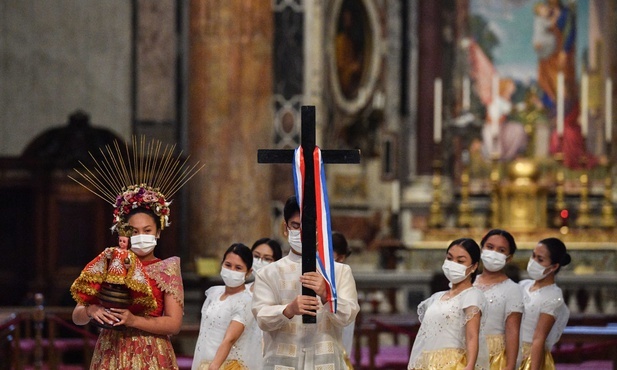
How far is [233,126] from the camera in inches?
634

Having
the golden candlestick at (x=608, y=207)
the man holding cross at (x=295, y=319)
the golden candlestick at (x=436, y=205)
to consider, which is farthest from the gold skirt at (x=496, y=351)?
the golden candlestick at (x=608, y=207)

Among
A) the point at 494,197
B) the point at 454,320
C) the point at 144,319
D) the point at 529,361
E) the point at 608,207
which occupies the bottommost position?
the point at 529,361

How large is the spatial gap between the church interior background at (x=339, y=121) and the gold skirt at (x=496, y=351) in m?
7.16

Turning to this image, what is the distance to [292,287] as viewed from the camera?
6590mm

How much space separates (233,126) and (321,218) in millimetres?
9751

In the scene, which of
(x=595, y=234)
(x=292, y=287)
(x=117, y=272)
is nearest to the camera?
(x=117, y=272)

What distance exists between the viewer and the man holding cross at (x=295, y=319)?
651cm

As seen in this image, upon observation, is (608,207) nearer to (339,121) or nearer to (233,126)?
(339,121)

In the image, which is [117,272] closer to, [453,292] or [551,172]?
[453,292]

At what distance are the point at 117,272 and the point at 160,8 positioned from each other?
1106cm

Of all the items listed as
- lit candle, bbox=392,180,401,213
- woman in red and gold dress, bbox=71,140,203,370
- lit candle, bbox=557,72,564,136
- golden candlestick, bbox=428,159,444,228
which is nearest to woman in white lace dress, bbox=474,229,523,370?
woman in red and gold dress, bbox=71,140,203,370

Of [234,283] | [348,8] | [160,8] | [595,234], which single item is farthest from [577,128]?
[234,283]

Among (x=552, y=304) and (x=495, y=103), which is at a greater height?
(x=495, y=103)

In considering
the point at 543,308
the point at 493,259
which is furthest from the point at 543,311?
the point at 493,259
